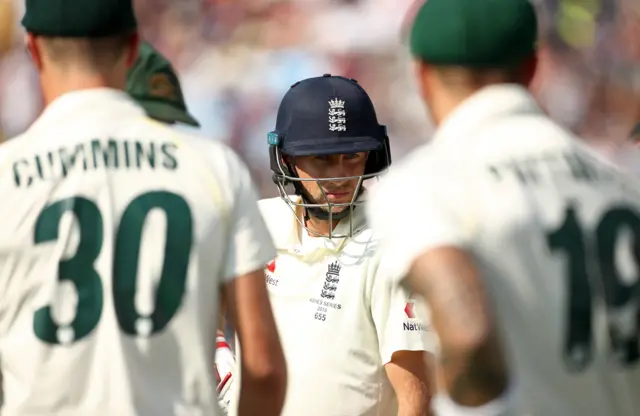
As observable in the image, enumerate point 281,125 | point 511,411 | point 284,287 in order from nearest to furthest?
point 511,411
point 284,287
point 281,125

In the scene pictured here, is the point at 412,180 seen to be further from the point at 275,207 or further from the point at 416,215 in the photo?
the point at 275,207

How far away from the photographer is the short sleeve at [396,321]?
412cm

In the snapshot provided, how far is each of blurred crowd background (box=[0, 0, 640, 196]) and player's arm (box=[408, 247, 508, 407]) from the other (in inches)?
252

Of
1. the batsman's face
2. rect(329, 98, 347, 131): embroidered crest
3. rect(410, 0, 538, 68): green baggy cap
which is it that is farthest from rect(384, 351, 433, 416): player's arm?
rect(410, 0, 538, 68): green baggy cap

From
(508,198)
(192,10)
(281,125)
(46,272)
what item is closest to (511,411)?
(508,198)

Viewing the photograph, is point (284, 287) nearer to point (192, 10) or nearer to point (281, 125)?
point (281, 125)

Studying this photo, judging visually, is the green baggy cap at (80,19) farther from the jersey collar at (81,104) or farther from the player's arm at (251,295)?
the player's arm at (251,295)

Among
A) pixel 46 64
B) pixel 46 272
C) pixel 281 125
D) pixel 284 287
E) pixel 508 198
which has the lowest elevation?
pixel 284 287

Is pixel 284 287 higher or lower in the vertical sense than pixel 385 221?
lower

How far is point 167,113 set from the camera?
11.3 feet

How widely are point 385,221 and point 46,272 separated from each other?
2.46 feet

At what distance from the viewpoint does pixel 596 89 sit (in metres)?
8.98

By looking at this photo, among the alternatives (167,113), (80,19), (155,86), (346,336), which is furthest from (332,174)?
(80,19)

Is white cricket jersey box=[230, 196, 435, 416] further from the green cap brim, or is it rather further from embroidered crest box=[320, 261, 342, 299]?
the green cap brim
